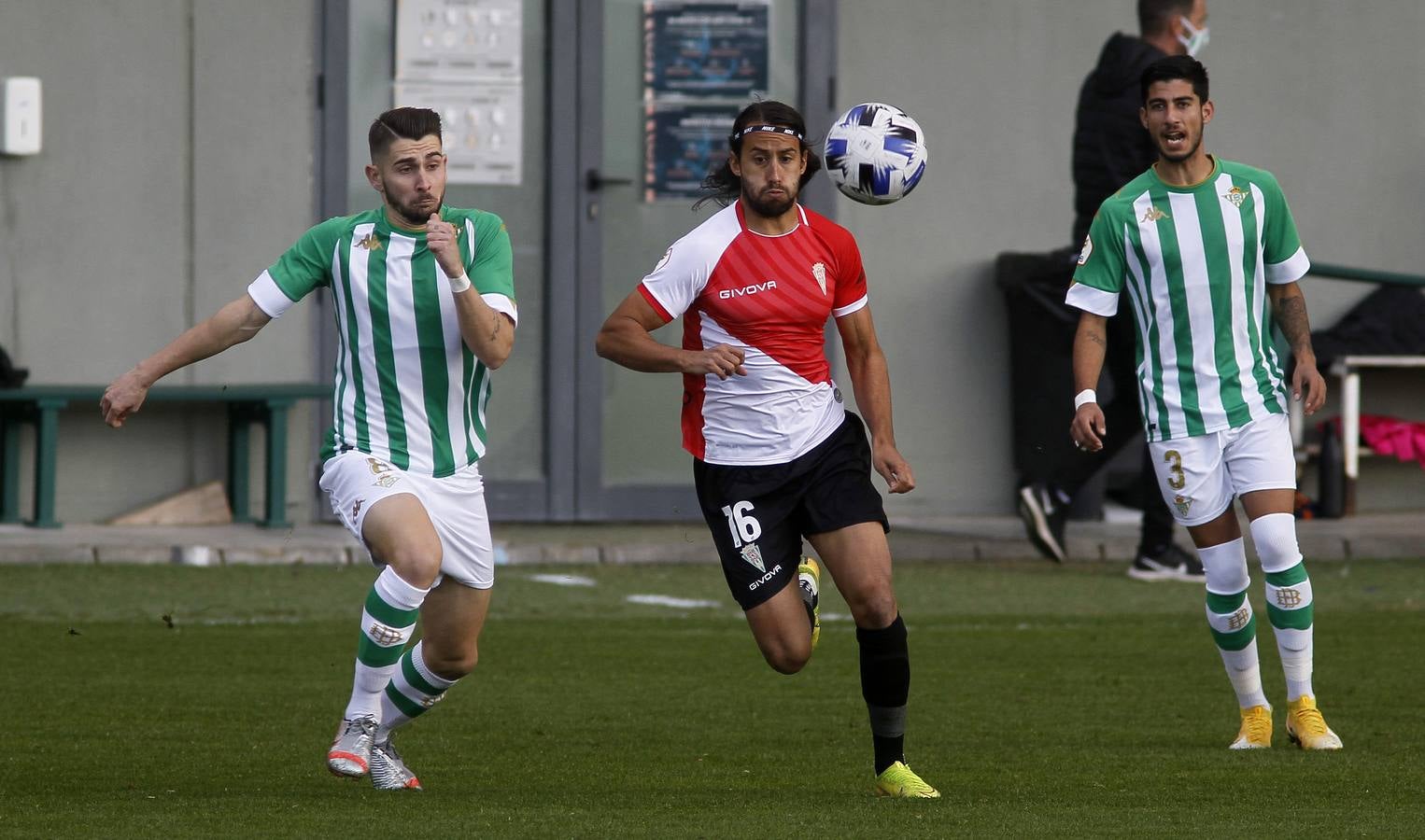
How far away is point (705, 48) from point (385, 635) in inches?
344

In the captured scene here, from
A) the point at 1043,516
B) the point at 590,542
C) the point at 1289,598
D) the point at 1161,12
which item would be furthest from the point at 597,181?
the point at 1289,598

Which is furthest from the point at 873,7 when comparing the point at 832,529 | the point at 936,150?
the point at 832,529

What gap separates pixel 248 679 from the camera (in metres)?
8.69

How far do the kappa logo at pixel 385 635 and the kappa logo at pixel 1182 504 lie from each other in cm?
258

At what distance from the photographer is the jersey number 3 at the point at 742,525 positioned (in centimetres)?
659

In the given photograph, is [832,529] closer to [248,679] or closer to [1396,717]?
[1396,717]

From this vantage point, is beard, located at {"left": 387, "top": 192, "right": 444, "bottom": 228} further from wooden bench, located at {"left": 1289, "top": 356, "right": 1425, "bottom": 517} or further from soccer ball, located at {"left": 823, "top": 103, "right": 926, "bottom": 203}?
wooden bench, located at {"left": 1289, "top": 356, "right": 1425, "bottom": 517}

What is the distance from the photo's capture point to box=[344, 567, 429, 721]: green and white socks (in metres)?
6.25

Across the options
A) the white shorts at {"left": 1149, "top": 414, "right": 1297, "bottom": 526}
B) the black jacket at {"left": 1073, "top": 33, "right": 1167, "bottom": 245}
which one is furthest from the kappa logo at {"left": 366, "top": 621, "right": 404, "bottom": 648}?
the black jacket at {"left": 1073, "top": 33, "right": 1167, "bottom": 245}

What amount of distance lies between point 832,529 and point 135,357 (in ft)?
27.5

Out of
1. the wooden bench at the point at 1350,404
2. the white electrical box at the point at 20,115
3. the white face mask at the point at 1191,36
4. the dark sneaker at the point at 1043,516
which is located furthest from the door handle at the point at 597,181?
the wooden bench at the point at 1350,404

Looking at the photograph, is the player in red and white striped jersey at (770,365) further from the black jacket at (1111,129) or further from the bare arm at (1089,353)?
the black jacket at (1111,129)

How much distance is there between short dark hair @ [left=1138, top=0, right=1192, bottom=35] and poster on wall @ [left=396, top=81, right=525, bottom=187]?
4218 millimetres

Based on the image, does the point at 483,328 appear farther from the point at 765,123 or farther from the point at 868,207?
the point at 868,207
